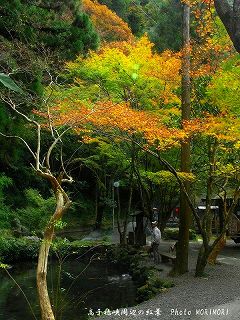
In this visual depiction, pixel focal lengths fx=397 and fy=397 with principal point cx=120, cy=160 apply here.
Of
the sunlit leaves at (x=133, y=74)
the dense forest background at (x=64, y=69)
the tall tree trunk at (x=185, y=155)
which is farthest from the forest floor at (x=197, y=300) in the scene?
the sunlit leaves at (x=133, y=74)

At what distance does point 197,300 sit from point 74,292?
4412mm

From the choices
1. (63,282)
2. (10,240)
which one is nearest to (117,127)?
(63,282)

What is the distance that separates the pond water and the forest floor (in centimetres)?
136

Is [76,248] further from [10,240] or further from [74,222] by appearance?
[74,222]

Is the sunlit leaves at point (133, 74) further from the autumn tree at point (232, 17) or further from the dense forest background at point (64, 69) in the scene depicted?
the autumn tree at point (232, 17)

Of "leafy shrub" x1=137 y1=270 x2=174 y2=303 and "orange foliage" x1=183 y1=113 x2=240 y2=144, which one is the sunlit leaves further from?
"leafy shrub" x1=137 y1=270 x2=174 y2=303

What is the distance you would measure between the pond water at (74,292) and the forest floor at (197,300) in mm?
1362

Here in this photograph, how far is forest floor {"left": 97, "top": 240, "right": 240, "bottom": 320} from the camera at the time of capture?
7.74 meters

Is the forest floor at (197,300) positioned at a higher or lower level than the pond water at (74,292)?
higher

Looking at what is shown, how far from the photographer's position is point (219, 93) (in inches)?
395

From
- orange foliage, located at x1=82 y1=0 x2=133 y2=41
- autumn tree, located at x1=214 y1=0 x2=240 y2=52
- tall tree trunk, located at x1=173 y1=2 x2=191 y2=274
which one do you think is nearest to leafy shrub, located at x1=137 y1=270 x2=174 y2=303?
tall tree trunk, located at x1=173 y1=2 x2=191 y2=274

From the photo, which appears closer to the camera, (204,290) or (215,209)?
(204,290)

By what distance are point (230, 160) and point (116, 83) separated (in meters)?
4.78

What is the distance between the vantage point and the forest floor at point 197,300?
7.74m
